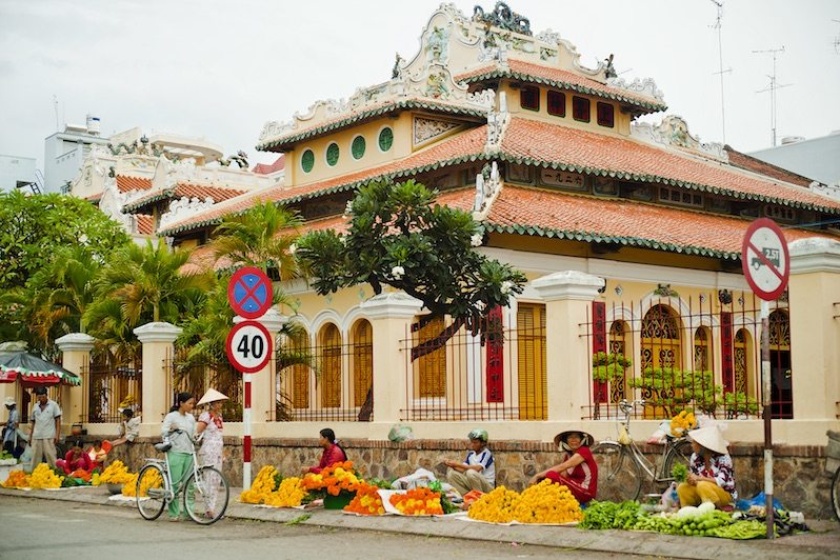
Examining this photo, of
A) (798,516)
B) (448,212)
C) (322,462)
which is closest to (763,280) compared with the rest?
(798,516)

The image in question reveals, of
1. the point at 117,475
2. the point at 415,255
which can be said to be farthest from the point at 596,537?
the point at 117,475

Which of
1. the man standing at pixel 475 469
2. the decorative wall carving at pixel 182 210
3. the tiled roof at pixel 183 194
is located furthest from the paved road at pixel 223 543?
the tiled roof at pixel 183 194

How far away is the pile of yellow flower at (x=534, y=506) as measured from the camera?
1337 centimetres

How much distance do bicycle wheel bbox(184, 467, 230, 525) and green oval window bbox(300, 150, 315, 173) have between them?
19.5 m

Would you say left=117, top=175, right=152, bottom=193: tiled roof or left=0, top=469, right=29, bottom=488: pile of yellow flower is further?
left=117, top=175, right=152, bottom=193: tiled roof

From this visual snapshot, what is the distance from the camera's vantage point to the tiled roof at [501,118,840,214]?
28219mm

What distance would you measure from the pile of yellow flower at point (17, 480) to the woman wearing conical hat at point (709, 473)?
13372 millimetres

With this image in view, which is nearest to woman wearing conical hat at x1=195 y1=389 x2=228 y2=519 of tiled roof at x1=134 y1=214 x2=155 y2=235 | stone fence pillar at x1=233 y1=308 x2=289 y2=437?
stone fence pillar at x1=233 y1=308 x2=289 y2=437

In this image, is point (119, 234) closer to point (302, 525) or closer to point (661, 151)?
point (661, 151)

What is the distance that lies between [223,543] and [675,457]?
4.89 m

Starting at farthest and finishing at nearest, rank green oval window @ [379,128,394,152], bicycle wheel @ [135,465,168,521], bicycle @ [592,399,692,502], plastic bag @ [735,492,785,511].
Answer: green oval window @ [379,128,394,152]
bicycle wheel @ [135,465,168,521]
bicycle @ [592,399,692,502]
plastic bag @ [735,492,785,511]

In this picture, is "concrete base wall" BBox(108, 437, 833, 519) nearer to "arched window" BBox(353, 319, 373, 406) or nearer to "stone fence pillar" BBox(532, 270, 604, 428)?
"stone fence pillar" BBox(532, 270, 604, 428)

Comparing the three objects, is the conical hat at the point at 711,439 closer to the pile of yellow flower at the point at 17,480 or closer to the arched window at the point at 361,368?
the arched window at the point at 361,368

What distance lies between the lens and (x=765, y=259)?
11.2m
